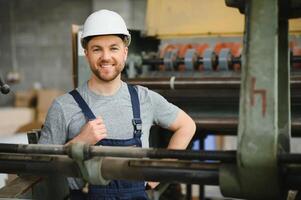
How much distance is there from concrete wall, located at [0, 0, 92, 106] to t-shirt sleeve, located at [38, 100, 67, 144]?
160 inches

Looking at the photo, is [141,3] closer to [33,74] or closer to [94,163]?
[33,74]

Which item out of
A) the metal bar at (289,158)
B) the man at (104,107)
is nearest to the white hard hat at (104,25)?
the man at (104,107)

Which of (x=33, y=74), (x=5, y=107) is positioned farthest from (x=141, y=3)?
(x=5, y=107)

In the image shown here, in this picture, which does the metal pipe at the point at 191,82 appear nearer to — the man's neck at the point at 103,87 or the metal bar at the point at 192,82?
the metal bar at the point at 192,82

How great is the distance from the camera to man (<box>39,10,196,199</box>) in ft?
4.21

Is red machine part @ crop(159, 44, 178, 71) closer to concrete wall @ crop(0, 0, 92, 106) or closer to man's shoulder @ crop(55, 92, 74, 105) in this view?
man's shoulder @ crop(55, 92, 74, 105)

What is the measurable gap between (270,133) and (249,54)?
149 millimetres

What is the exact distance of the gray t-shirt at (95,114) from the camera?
1.30 meters

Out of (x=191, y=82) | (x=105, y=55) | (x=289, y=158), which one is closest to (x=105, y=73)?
(x=105, y=55)

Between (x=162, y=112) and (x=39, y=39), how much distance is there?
4.26 m

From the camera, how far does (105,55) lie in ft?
4.17

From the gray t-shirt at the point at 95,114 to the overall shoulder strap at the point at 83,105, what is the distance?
0.5 inches

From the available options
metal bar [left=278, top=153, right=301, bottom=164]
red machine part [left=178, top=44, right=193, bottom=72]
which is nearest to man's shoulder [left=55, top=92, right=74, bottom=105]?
metal bar [left=278, top=153, right=301, bottom=164]

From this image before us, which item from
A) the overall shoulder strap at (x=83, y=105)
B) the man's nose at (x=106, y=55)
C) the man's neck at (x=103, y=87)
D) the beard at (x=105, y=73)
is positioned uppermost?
the man's nose at (x=106, y=55)
